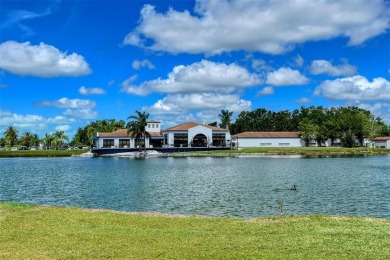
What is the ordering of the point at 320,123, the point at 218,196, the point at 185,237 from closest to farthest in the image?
the point at 185,237, the point at 218,196, the point at 320,123

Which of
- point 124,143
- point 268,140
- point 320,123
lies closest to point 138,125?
point 124,143

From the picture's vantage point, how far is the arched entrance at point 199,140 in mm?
139375

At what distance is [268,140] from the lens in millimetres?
146875

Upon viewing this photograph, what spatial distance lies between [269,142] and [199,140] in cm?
2658

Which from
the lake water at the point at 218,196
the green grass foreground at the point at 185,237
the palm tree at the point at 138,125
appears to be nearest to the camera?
the green grass foreground at the point at 185,237

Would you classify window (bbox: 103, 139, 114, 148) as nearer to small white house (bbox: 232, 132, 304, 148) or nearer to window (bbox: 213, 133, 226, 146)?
window (bbox: 213, 133, 226, 146)

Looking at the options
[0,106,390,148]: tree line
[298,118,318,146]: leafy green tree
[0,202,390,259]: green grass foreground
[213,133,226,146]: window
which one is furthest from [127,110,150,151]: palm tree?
[0,202,390,259]: green grass foreground

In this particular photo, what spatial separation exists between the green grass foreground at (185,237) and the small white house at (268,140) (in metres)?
130

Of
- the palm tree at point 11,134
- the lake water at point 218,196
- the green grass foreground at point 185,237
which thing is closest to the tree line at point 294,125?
the palm tree at point 11,134

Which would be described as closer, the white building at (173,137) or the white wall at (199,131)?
the white building at (173,137)

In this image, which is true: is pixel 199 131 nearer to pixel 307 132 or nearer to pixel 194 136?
pixel 194 136

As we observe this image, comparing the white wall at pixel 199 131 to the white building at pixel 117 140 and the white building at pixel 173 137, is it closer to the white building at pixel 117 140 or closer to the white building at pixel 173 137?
the white building at pixel 173 137

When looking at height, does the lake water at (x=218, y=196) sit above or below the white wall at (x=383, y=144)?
below

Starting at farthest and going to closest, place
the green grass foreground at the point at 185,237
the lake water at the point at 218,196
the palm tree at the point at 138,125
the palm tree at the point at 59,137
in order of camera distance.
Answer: the palm tree at the point at 59,137, the palm tree at the point at 138,125, the lake water at the point at 218,196, the green grass foreground at the point at 185,237
